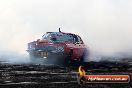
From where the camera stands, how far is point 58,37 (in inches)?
837

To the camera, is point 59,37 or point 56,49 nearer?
point 56,49

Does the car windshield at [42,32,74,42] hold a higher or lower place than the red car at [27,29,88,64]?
higher

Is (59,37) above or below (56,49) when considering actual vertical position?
above

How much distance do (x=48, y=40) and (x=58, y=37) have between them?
1.07 m

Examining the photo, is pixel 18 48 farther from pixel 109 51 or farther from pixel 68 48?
pixel 68 48

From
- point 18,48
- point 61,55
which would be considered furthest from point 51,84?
point 18,48

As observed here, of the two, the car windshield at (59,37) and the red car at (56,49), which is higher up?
the car windshield at (59,37)

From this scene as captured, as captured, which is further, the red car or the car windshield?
the car windshield

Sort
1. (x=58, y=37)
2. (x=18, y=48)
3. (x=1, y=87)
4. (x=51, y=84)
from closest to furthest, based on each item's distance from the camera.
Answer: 1. (x=1, y=87)
2. (x=51, y=84)
3. (x=58, y=37)
4. (x=18, y=48)

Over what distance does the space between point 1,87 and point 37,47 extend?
359 inches

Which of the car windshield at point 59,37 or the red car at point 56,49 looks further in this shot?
the car windshield at point 59,37

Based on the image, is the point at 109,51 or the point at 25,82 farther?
the point at 109,51

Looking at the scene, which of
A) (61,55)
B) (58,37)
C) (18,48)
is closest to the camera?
(61,55)

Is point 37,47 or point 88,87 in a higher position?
point 37,47
